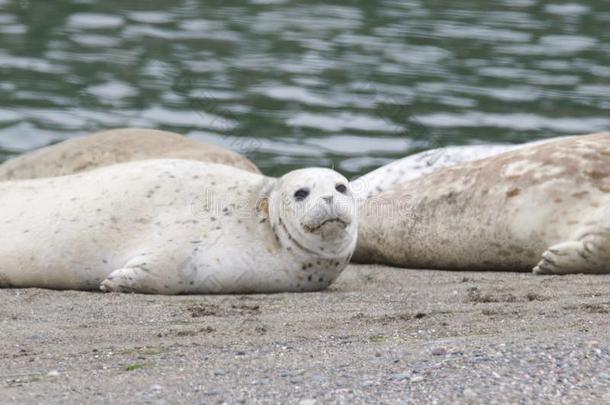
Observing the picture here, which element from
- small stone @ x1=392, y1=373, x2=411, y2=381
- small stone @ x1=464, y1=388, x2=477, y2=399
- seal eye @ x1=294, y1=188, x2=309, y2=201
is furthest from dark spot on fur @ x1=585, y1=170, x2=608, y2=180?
small stone @ x1=464, y1=388, x2=477, y2=399

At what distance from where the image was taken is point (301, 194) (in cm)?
631

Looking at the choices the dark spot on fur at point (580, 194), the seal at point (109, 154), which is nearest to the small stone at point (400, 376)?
the dark spot on fur at point (580, 194)

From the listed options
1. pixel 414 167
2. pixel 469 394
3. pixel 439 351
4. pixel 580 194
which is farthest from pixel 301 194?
pixel 469 394

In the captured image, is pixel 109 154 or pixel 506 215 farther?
pixel 109 154

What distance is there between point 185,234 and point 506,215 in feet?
5.18

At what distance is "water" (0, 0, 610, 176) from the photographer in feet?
37.6

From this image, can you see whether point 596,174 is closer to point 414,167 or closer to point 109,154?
point 414,167

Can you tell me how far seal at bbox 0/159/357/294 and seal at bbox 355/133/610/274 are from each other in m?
0.95

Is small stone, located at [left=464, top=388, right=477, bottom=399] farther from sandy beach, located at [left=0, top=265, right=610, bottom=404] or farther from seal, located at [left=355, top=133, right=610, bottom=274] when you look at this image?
seal, located at [left=355, top=133, right=610, bottom=274]

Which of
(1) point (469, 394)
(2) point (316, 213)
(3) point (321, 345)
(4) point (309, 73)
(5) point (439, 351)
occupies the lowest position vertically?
(4) point (309, 73)

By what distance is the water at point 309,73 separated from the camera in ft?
37.6

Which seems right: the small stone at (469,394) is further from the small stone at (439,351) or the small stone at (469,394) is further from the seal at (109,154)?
the seal at (109,154)

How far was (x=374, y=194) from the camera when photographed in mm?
8125

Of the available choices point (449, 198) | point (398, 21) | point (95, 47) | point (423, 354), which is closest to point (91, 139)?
point (449, 198)
